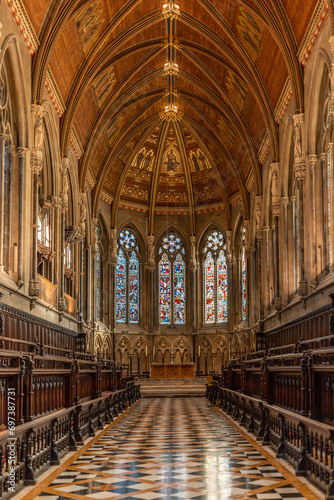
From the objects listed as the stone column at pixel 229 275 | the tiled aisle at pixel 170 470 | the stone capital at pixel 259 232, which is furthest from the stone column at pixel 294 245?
the stone column at pixel 229 275

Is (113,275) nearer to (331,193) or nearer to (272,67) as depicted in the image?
(272,67)

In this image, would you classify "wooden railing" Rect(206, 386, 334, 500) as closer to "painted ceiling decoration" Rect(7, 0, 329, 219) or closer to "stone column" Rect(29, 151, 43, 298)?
"stone column" Rect(29, 151, 43, 298)

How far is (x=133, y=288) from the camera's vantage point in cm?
3962

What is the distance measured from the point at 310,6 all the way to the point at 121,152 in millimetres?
19254

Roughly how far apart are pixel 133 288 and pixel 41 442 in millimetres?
29671

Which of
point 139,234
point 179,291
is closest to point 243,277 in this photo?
point 179,291

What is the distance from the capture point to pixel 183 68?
31.5 m

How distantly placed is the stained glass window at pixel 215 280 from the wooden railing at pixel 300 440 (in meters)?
23.5

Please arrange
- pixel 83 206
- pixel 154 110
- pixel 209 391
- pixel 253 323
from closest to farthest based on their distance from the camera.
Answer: pixel 209 391 < pixel 83 206 < pixel 253 323 < pixel 154 110

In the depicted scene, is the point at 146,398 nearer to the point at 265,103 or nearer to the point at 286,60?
the point at 265,103

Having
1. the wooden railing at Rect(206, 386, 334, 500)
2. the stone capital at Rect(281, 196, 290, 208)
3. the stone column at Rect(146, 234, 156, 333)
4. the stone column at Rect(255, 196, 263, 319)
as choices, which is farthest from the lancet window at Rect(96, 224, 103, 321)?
the wooden railing at Rect(206, 386, 334, 500)

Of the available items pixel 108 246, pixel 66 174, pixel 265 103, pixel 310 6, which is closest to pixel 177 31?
pixel 265 103

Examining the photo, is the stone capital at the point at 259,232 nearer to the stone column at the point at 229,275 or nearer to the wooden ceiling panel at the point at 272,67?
the wooden ceiling panel at the point at 272,67

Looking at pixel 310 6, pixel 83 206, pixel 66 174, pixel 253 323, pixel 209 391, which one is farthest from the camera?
pixel 253 323
